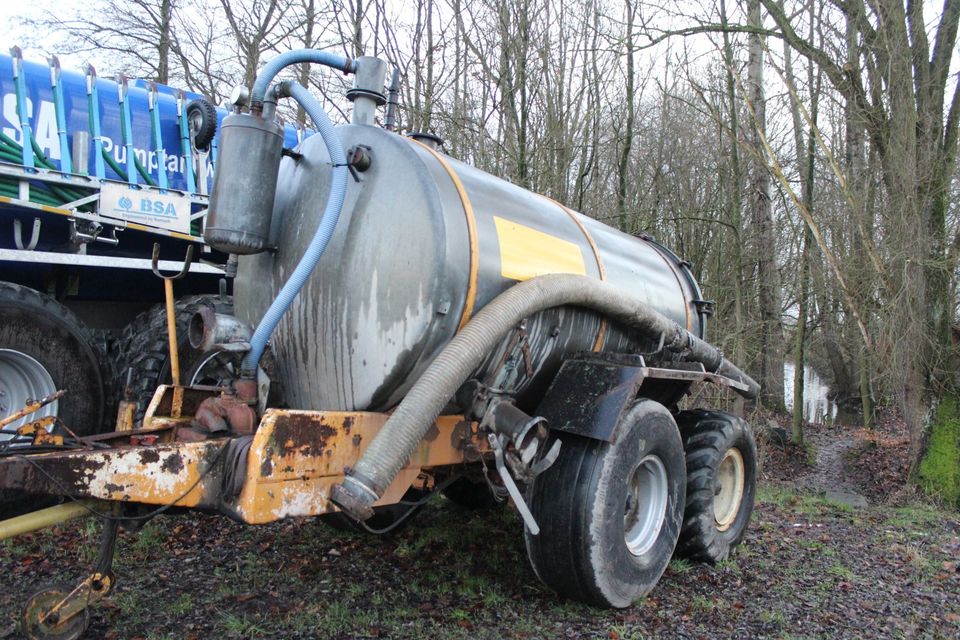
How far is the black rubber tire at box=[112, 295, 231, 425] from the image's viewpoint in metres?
4.95

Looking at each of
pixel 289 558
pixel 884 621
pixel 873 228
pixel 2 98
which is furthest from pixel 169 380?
pixel 873 228

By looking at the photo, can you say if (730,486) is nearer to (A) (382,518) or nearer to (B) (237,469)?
(A) (382,518)

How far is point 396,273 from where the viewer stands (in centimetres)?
321

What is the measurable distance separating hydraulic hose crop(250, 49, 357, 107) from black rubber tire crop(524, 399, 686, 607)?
7.30ft

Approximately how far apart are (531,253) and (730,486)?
102 inches

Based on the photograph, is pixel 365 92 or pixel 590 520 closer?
pixel 590 520

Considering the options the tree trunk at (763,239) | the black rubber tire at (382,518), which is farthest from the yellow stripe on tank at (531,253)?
the tree trunk at (763,239)

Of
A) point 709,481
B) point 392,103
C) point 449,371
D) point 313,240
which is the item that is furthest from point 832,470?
point 313,240

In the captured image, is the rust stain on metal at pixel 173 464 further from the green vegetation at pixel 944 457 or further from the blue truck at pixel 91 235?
the green vegetation at pixel 944 457

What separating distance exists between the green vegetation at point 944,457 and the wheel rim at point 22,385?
8.90m

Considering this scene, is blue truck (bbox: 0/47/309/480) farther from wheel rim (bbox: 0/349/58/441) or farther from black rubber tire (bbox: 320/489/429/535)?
black rubber tire (bbox: 320/489/429/535)

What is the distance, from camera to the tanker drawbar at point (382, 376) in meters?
2.75

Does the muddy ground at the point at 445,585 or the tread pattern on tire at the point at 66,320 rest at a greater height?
the tread pattern on tire at the point at 66,320

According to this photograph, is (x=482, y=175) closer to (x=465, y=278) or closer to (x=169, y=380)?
(x=465, y=278)
